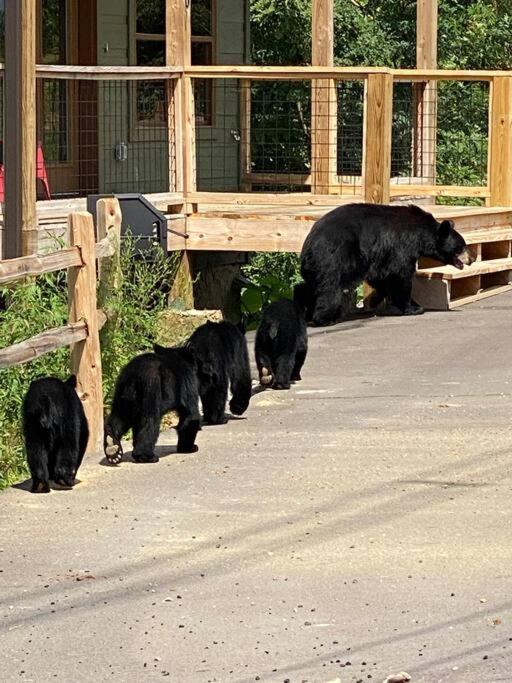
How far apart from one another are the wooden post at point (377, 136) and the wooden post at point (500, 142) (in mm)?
1863

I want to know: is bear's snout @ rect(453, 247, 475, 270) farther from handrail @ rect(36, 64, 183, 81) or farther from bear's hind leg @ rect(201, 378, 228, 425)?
bear's hind leg @ rect(201, 378, 228, 425)

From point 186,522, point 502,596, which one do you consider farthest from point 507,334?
point 502,596

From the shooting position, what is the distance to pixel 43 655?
5.88m

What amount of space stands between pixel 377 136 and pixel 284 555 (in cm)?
900

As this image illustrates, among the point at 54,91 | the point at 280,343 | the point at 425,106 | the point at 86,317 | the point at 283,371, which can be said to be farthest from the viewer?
the point at 425,106

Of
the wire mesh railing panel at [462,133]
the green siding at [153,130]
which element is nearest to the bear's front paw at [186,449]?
the green siding at [153,130]

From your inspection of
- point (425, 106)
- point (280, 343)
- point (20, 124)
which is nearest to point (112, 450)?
point (280, 343)

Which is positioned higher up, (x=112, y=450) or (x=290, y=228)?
(x=290, y=228)

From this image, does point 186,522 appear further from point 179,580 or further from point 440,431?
point 440,431

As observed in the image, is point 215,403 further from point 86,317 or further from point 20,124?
point 20,124

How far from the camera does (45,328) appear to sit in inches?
430

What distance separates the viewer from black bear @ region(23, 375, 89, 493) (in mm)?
8195

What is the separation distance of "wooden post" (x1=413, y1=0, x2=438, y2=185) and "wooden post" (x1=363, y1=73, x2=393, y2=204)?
11.6 ft

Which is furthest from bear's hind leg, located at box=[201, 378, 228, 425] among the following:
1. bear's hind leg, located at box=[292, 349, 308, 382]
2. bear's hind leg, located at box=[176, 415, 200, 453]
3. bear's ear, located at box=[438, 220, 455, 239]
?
bear's ear, located at box=[438, 220, 455, 239]
